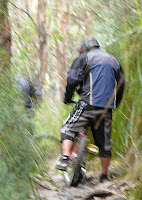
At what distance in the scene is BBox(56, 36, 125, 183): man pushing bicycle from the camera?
4.15 m

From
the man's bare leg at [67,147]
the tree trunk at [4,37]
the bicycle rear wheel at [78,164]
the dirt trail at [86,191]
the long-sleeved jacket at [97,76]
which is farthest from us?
the man's bare leg at [67,147]

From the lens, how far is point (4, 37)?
10.7ft

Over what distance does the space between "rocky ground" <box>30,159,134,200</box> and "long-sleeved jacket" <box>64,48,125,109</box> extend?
0.90 m

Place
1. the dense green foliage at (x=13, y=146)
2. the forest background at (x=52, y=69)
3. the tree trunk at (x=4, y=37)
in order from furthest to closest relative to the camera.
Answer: the tree trunk at (x=4, y=37)
the forest background at (x=52, y=69)
the dense green foliage at (x=13, y=146)

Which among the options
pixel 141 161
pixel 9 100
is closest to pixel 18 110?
pixel 9 100

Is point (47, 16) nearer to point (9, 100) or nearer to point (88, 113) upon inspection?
point (88, 113)

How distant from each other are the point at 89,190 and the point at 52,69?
3203 millimetres

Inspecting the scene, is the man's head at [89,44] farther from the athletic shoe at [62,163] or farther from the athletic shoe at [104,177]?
the athletic shoe at [104,177]

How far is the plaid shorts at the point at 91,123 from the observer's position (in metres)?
4.29

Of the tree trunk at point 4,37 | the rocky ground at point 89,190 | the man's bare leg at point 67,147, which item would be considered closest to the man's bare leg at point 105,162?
the rocky ground at point 89,190

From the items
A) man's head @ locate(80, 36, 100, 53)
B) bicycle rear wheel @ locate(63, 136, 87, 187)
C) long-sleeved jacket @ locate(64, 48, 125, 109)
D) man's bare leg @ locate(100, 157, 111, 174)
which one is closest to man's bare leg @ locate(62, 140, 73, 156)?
bicycle rear wheel @ locate(63, 136, 87, 187)

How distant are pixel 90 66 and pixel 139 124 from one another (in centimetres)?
86

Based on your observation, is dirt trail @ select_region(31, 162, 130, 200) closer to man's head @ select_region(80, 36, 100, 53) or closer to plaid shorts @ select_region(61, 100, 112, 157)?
plaid shorts @ select_region(61, 100, 112, 157)

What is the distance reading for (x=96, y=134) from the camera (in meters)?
4.37
